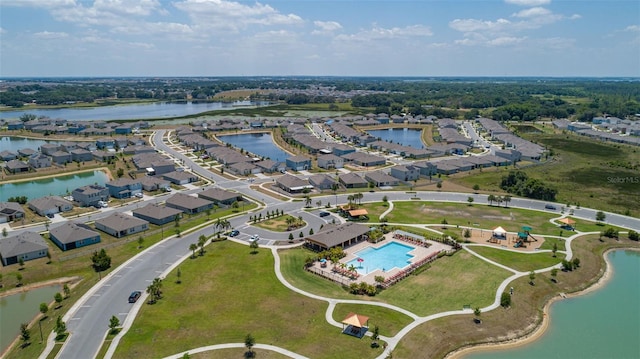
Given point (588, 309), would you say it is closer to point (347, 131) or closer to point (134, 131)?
point (347, 131)

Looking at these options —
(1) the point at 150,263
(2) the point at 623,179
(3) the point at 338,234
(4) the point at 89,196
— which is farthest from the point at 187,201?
(2) the point at 623,179

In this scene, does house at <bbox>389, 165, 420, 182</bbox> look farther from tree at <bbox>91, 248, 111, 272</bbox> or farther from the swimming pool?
tree at <bbox>91, 248, 111, 272</bbox>

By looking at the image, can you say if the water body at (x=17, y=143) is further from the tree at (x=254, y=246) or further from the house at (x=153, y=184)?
the tree at (x=254, y=246)

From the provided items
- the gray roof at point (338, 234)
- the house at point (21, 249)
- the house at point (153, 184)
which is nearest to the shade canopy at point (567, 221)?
the gray roof at point (338, 234)

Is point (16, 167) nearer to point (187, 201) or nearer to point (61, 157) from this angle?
point (61, 157)

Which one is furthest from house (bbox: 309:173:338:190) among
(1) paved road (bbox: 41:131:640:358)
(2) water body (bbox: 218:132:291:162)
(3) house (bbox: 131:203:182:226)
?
(2) water body (bbox: 218:132:291:162)

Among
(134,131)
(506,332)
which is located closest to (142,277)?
(506,332)
